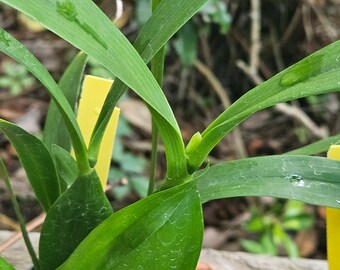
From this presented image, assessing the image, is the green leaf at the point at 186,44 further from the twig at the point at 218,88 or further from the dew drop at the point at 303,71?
the dew drop at the point at 303,71

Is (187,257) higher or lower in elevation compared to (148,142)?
lower

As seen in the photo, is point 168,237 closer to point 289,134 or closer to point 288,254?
point 288,254

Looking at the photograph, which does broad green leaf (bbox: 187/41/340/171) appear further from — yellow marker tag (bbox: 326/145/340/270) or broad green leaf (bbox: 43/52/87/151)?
broad green leaf (bbox: 43/52/87/151)

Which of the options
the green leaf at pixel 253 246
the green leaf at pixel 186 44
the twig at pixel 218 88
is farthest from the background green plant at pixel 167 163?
the twig at pixel 218 88

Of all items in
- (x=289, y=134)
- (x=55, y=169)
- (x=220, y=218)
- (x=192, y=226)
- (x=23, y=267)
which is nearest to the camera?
(x=192, y=226)

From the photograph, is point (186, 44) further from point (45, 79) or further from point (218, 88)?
point (45, 79)

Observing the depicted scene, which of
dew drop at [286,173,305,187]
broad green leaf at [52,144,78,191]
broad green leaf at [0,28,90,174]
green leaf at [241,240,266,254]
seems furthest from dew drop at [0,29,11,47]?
green leaf at [241,240,266,254]

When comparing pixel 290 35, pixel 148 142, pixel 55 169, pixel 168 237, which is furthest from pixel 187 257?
pixel 290 35

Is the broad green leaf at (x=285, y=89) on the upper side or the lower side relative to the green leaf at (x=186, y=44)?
lower
